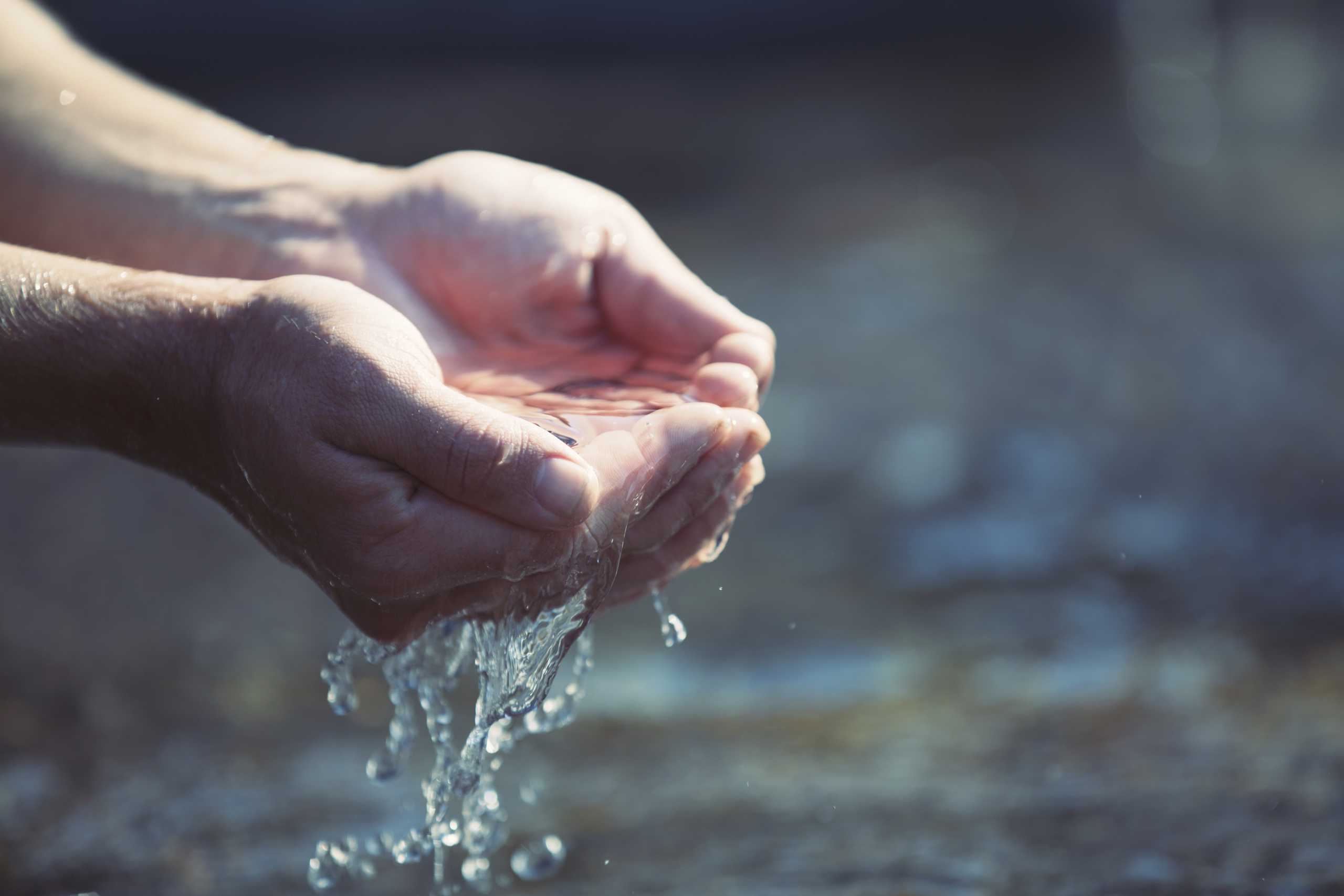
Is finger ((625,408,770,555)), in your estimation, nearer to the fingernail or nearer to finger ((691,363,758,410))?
finger ((691,363,758,410))

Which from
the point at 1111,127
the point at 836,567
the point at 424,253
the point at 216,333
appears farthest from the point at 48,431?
the point at 1111,127

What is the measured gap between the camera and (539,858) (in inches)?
108

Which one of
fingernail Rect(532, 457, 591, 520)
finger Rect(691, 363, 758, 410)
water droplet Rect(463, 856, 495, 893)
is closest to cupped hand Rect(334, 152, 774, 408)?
finger Rect(691, 363, 758, 410)

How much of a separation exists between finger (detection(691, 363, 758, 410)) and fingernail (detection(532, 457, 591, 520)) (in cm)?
45

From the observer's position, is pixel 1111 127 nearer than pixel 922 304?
No

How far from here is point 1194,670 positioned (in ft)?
11.4

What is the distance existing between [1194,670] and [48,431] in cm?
A: 279

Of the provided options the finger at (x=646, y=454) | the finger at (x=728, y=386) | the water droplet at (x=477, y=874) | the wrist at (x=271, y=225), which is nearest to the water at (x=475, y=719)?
the water droplet at (x=477, y=874)

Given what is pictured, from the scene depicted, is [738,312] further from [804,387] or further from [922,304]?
[922,304]

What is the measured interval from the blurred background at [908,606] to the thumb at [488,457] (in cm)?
113

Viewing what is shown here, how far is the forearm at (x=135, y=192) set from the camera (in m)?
2.47

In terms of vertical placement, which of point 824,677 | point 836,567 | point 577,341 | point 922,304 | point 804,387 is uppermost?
point 922,304

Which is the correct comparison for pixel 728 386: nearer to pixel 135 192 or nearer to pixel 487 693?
pixel 487 693

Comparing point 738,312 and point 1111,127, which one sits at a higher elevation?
point 1111,127
